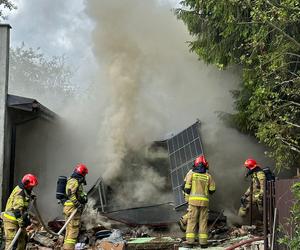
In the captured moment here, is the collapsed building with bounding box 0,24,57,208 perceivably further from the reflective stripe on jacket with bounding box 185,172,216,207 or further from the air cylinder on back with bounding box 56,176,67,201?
the reflective stripe on jacket with bounding box 185,172,216,207

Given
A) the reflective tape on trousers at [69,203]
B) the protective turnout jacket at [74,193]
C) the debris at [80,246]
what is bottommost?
the debris at [80,246]

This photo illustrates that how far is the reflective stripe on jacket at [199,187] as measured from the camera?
9.35 metres

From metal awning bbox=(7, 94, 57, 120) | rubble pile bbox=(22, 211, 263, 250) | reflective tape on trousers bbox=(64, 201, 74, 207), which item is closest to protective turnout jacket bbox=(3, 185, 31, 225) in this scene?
reflective tape on trousers bbox=(64, 201, 74, 207)

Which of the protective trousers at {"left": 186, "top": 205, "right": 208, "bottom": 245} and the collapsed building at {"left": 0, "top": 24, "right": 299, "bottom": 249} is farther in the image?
the collapsed building at {"left": 0, "top": 24, "right": 299, "bottom": 249}

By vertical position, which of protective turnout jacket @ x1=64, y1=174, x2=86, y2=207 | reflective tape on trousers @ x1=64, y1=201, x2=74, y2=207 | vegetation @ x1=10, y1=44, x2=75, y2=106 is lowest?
reflective tape on trousers @ x1=64, y1=201, x2=74, y2=207

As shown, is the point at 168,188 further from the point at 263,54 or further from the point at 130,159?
the point at 263,54

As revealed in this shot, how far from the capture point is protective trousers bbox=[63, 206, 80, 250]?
959 centimetres

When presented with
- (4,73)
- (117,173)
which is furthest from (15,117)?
(117,173)

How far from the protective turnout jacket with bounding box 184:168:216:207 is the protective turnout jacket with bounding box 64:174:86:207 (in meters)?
2.29

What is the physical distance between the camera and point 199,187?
9.38 metres

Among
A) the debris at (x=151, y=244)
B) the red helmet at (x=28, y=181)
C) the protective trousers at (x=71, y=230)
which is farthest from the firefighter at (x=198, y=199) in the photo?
the red helmet at (x=28, y=181)

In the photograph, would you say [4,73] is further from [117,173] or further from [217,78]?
[217,78]

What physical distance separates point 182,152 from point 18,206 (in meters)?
4.99

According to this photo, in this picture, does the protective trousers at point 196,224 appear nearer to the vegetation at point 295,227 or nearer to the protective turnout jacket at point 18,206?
the vegetation at point 295,227
